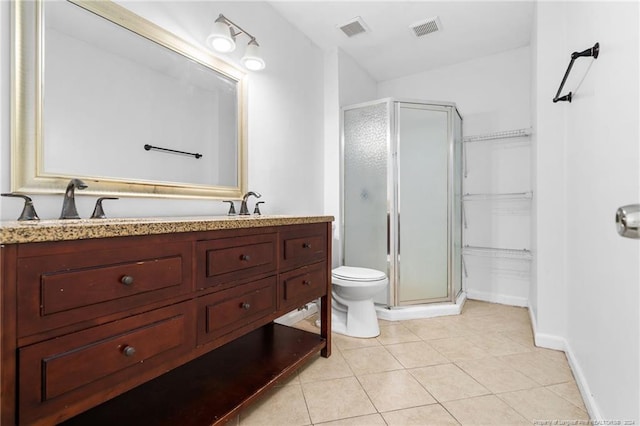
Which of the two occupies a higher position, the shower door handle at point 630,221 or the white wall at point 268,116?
the white wall at point 268,116

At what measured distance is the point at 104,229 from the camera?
0.81 meters

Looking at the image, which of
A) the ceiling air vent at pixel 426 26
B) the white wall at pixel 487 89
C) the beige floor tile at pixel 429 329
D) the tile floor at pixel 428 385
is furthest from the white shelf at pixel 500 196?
the ceiling air vent at pixel 426 26

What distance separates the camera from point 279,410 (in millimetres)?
1366

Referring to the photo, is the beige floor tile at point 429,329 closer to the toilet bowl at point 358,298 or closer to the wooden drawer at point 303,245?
the toilet bowl at point 358,298

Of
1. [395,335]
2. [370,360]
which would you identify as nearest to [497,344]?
[395,335]

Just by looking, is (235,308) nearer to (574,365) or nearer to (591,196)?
(591,196)

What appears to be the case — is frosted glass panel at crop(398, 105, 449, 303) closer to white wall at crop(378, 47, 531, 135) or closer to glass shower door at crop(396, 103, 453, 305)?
glass shower door at crop(396, 103, 453, 305)

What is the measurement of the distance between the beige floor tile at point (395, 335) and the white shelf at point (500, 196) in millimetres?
1479

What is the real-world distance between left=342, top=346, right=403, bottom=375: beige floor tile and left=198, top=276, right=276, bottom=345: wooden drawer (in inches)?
27.1

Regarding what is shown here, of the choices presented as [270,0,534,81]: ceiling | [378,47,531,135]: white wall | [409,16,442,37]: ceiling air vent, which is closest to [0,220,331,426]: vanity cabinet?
[270,0,534,81]: ceiling

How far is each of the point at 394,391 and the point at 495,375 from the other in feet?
1.92

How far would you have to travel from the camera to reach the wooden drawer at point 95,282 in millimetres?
697

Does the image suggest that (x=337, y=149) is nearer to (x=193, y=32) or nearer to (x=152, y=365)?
(x=193, y=32)

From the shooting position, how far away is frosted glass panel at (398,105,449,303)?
2.64 m
